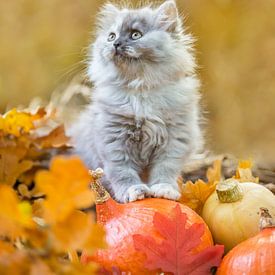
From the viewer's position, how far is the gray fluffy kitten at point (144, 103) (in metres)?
1.30

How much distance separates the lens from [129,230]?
3.22 feet

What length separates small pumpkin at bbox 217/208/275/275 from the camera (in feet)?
2.84

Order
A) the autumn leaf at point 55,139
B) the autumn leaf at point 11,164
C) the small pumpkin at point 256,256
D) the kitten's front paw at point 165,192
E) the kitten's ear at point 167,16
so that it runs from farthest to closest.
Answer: the autumn leaf at point 55,139 < the autumn leaf at point 11,164 < the kitten's ear at point 167,16 < the kitten's front paw at point 165,192 < the small pumpkin at point 256,256

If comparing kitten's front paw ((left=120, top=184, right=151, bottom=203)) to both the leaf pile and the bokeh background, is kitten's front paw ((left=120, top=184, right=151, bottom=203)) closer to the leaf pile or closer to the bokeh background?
the leaf pile

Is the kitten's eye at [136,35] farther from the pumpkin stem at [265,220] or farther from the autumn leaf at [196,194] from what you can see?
the pumpkin stem at [265,220]

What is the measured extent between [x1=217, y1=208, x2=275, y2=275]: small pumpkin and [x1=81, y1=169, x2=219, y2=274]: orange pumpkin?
9cm

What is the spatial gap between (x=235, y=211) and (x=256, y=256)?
8.4 inches

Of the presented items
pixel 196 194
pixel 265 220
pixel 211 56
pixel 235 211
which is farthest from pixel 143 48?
pixel 211 56

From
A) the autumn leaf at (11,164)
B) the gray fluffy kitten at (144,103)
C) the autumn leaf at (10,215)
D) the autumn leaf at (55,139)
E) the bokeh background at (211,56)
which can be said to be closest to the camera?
the autumn leaf at (10,215)

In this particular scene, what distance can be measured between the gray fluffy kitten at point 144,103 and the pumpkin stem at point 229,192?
169mm

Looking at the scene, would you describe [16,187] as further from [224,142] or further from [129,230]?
[224,142]

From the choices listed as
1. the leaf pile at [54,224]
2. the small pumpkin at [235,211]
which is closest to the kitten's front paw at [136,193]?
the small pumpkin at [235,211]

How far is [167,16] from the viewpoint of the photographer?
142 centimetres

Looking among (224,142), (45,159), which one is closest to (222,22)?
(224,142)
